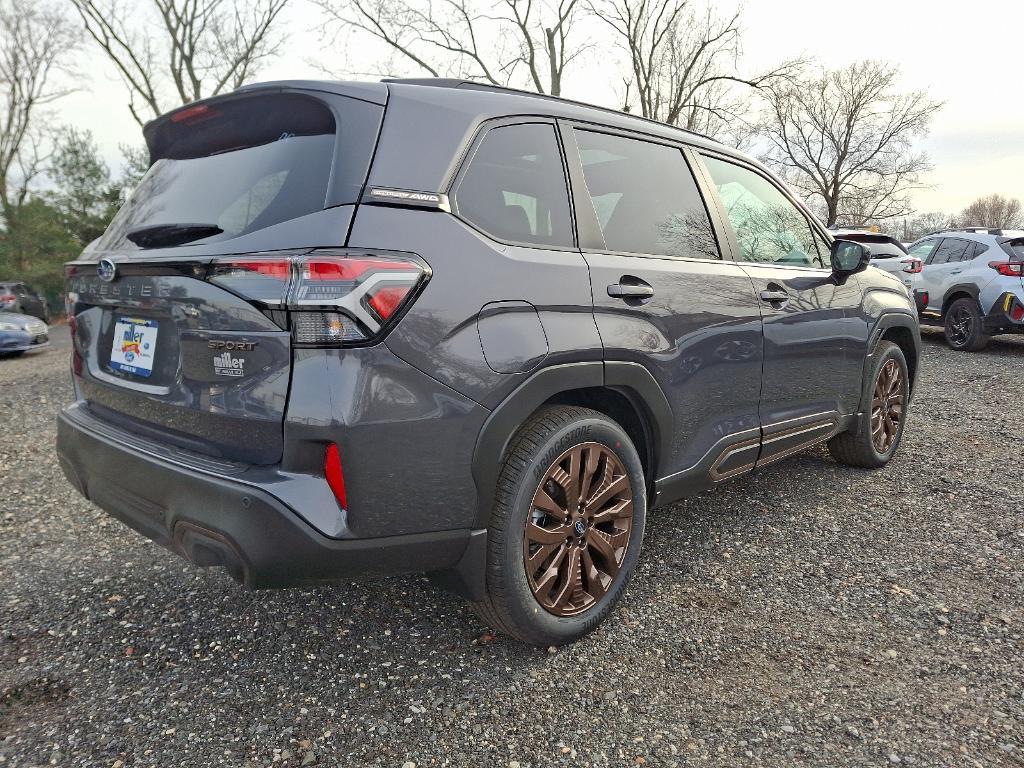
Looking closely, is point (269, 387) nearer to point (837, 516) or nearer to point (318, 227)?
point (318, 227)

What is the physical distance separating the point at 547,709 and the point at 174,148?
231 cm

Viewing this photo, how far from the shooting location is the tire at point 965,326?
990 cm

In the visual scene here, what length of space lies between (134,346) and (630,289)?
1.68m

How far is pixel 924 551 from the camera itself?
3.23 m

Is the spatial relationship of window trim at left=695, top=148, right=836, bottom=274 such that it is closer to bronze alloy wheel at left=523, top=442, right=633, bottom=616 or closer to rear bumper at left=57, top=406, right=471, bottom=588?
bronze alloy wheel at left=523, top=442, right=633, bottom=616

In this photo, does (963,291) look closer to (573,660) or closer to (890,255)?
(890,255)

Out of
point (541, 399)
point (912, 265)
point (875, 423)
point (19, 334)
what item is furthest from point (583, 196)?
point (19, 334)

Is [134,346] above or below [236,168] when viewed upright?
below

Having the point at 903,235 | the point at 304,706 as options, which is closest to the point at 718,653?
the point at 304,706

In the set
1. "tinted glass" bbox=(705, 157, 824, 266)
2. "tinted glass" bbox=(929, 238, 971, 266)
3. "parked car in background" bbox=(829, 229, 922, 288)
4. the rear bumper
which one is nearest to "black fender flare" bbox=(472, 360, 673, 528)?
the rear bumper

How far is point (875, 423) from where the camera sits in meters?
4.29

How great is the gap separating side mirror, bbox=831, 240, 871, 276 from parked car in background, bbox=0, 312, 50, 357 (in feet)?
45.4

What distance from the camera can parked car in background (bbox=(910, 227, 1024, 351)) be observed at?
9461 millimetres

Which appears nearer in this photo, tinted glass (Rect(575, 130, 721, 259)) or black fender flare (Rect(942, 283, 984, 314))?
tinted glass (Rect(575, 130, 721, 259))
